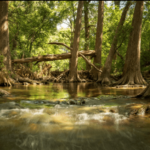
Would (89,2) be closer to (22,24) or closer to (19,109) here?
(22,24)

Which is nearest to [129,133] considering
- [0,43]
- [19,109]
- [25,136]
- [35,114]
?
[25,136]

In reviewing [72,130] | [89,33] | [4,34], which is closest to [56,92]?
[72,130]

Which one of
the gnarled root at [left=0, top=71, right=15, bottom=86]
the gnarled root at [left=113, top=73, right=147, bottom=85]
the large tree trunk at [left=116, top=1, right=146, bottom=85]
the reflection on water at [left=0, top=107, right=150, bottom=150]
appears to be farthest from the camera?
the large tree trunk at [left=116, top=1, right=146, bottom=85]

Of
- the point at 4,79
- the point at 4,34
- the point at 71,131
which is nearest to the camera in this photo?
the point at 71,131

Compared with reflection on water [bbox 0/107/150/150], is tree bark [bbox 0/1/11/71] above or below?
above

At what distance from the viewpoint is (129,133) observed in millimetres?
2725

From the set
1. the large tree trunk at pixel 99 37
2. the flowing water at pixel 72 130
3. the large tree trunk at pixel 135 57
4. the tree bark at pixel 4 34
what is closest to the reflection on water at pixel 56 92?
the large tree trunk at pixel 135 57

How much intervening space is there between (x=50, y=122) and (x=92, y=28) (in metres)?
19.4

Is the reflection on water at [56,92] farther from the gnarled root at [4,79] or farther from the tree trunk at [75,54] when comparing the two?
the tree trunk at [75,54]

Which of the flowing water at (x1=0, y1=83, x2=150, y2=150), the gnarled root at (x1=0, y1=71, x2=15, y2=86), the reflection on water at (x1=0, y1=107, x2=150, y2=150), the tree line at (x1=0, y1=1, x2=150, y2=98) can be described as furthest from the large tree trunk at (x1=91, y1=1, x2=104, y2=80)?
the reflection on water at (x1=0, y1=107, x2=150, y2=150)

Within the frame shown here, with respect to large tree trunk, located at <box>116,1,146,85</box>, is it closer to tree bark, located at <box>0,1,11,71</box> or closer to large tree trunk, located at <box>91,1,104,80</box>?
large tree trunk, located at <box>91,1,104,80</box>

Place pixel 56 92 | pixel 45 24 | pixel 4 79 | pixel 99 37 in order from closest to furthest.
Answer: pixel 56 92 → pixel 4 79 → pixel 99 37 → pixel 45 24

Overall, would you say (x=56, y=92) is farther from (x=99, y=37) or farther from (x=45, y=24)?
(x=45, y=24)

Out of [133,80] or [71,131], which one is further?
[133,80]
